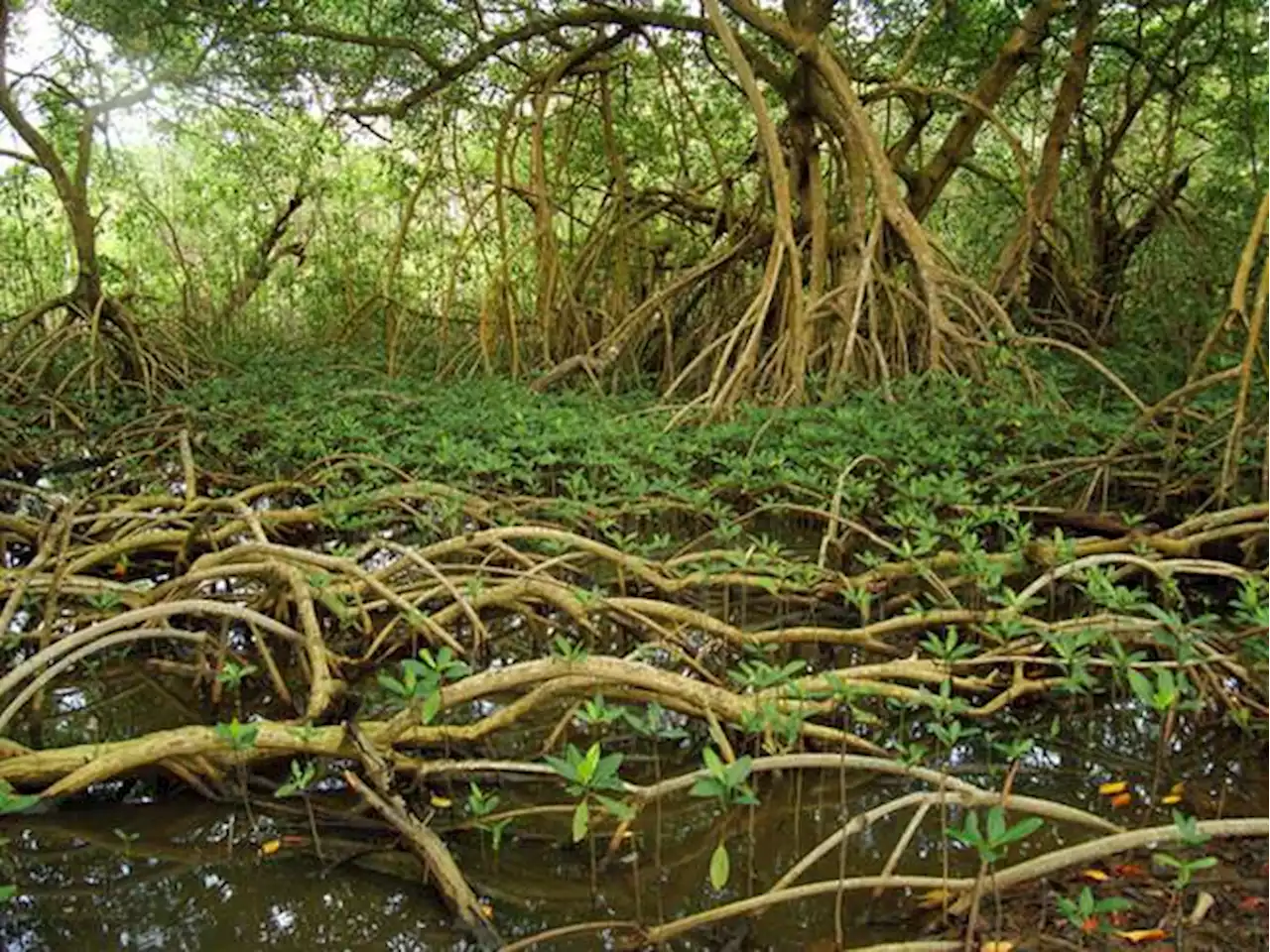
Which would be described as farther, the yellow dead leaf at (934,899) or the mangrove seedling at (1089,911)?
the yellow dead leaf at (934,899)

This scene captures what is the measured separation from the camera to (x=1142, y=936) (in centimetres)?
119

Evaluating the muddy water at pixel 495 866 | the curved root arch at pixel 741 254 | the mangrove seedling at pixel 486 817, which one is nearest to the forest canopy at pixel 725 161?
the curved root arch at pixel 741 254

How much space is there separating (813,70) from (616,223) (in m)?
1.59

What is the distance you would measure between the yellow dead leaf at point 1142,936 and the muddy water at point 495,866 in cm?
23

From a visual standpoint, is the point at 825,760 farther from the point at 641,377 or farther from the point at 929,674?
the point at 641,377

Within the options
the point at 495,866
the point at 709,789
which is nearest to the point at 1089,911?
the point at 709,789

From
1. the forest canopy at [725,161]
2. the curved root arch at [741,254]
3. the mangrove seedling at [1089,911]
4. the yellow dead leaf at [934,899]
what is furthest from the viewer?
the forest canopy at [725,161]

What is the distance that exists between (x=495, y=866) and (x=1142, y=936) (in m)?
0.79

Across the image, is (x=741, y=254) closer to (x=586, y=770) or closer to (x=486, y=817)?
(x=486, y=817)

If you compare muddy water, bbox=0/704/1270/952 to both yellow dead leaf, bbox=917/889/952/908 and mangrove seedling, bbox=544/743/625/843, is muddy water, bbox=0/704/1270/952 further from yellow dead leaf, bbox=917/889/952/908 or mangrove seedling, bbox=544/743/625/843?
mangrove seedling, bbox=544/743/625/843

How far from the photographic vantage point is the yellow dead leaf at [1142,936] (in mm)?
1186

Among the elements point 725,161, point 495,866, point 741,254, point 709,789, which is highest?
point 725,161

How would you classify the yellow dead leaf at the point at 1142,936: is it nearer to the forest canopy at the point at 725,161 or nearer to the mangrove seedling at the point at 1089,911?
the mangrove seedling at the point at 1089,911

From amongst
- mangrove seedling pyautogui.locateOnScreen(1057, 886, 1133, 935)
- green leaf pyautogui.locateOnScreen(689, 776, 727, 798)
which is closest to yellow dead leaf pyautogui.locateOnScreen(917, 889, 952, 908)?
mangrove seedling pyautogui.locateOnScreen(1057, 886, 1133, 935)
